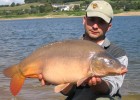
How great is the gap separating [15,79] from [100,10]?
1238mm

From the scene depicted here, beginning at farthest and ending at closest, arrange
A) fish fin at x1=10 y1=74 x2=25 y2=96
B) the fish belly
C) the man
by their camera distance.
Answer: the man
fish fin at x1=10 y1=74 x2=25 y2=96
the fish belly

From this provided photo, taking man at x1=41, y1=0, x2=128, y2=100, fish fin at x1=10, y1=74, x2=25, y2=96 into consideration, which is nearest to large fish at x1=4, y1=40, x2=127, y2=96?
fish fin at x1=10, y1=74, x2=25, y2=96

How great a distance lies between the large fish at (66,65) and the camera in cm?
387

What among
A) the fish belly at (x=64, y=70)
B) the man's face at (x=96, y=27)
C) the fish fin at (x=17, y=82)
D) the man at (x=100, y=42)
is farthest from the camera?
the man's face at (x=96, y=27)

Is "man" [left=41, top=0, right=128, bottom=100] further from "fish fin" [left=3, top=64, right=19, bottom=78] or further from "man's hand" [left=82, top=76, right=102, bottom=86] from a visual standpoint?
"fish fin" [left=3, top=64, right=19, bottom=78]

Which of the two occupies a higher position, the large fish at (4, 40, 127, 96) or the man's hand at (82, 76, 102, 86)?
the large fish at (4, 40, 127, 96)

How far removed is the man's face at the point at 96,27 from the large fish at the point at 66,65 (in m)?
0.45

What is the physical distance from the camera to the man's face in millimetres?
4512

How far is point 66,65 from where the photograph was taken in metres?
3.94

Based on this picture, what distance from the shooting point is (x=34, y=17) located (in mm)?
136125

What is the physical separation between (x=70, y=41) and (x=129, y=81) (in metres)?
8.98

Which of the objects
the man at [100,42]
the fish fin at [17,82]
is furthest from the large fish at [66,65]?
the man at [100,42]

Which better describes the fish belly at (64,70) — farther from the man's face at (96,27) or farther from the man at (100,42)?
the man's face at (96,27)

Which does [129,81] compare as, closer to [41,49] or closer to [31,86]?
[31,86]
